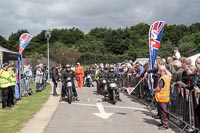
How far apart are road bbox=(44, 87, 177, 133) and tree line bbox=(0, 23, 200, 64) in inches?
1802

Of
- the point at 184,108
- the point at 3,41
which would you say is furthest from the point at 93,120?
the point at 3,41

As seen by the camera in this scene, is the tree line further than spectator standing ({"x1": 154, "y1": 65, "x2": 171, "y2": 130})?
Yes

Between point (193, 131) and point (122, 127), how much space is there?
2.20 metres

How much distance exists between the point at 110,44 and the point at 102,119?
243 feet

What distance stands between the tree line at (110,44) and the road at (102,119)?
4578 cm

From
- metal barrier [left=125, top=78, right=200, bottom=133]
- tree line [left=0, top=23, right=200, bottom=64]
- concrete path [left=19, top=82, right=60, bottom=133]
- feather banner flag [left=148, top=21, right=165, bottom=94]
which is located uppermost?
tree line [left=0, top=23, right=200, bottom=64]

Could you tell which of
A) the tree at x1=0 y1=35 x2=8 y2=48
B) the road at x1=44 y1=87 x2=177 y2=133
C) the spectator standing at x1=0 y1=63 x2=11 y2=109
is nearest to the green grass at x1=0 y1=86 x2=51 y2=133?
the spectator standing at x1=0 y1=63 x2=11 y2=109

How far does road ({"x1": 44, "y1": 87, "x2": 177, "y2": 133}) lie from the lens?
9453 millimetres

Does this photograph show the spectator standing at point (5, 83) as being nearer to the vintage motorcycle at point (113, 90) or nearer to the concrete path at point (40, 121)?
the concrete path at point (40, 121)

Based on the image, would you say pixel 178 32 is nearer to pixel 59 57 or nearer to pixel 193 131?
pixel 59 57

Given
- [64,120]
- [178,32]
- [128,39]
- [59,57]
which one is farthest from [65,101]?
[178,32]

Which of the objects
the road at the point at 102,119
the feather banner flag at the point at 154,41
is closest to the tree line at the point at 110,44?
the road at the point at 102,119

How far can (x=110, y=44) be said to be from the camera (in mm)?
84812

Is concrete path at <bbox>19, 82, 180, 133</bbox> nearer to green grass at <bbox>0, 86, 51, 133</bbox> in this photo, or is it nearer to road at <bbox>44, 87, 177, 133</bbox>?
road at <bbox>44, 87, 177, 133</bbox>
